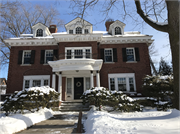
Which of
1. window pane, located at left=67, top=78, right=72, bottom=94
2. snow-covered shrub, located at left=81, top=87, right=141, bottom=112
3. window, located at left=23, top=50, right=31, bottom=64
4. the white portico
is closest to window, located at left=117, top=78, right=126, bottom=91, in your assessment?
the white portico

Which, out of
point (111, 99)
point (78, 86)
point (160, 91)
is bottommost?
point (111, 99)

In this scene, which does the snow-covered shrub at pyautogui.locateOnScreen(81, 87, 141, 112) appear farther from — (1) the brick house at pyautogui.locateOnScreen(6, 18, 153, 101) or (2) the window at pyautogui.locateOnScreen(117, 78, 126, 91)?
(2) the window at pyautogui.locateOnScreen(117, 78, 126, 91)

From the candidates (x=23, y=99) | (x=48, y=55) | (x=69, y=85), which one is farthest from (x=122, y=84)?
(x=23, y=99)

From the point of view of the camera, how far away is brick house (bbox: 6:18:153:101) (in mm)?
13812

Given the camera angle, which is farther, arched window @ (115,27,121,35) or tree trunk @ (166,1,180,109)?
arched window @ (115,27,121,35)

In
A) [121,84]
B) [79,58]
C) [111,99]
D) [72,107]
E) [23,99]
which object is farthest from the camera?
[121,84]

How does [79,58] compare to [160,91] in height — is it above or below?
above

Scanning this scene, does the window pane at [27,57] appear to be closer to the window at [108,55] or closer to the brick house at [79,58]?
the brick house at [79,58]

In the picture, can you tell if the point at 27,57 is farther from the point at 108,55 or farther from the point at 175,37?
the point at 175,37

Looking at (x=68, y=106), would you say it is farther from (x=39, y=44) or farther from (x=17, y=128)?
(x=39, y=44)

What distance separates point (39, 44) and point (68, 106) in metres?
8.11

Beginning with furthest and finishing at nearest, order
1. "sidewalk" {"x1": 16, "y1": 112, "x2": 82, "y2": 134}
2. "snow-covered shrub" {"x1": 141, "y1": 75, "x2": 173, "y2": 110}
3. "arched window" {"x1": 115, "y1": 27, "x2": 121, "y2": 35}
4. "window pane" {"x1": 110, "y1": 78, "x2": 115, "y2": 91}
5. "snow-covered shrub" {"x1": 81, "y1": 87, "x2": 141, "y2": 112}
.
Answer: "arched window" {"x1": 115, "y1": 27, "x2": 121, "y2": 35} < "window pane" {"x1": 110, "y1": 78, "x2": 115, "y2": 91} < "snow-covered shrub" {"x1": 141, "y1": 75, "x2": 173, "y2": 110} < "snow-covered shrub" {"x1": 81, "y1": 87, "x2": 141, "y2": 112} < "sidewalk" {"x1": 16, "y1": 112, "x2": 82, "y2": 134}

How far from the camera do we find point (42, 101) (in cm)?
798

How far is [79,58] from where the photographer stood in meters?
13.7
